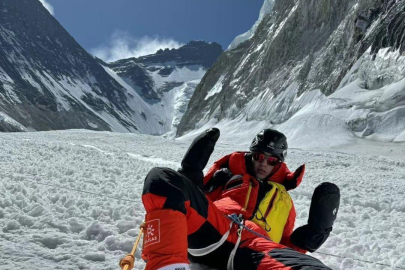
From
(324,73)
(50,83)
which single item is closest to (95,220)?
(324,73)

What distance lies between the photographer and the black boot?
367 cm

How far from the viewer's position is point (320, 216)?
3.36 metres

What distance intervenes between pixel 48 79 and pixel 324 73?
403 feet

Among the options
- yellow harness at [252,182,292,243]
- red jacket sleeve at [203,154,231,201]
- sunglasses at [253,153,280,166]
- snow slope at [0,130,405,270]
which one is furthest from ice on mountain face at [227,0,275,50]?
yellow harness at [252,182,292,243]

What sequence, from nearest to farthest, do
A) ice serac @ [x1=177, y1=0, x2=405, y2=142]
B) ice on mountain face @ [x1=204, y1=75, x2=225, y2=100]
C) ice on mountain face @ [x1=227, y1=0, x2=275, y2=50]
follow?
1. ice serac @ [x1=177, y1=0, x2=405, y2=142]
2. ice on mountain face @ [x1=204, y1=75, x2=225, y2=100]
3. ice on mountain face @ [x1=227, y1=0, x2=275, y2=50]

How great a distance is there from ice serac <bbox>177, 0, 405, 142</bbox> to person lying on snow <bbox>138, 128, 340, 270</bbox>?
2430 cm

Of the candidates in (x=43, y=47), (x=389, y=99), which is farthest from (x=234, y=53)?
(x=43, y=47)

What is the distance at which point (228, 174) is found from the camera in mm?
4035

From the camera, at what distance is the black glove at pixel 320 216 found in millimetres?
3363

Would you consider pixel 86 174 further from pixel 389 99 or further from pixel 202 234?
pixel 389 99

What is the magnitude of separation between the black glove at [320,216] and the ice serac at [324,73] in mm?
24457

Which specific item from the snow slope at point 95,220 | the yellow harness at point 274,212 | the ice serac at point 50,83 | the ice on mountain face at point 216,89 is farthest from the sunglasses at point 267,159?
the ice serac at point 50,83

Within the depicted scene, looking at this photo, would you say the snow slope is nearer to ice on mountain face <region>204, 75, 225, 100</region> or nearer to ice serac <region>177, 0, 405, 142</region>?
ice serac <region>177, 0, 405, 142</region>

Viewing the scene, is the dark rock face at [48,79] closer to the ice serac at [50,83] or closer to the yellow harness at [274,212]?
the ice serac at [50,83]
